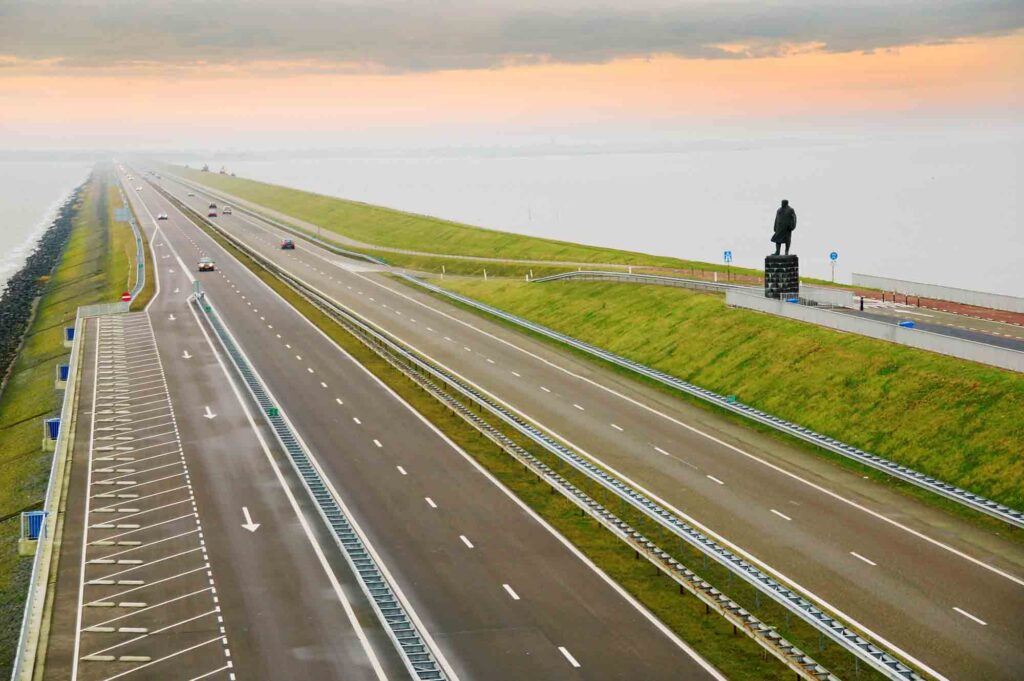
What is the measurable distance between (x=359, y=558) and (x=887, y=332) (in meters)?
31.9

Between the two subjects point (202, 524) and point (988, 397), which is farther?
point (988, 397)

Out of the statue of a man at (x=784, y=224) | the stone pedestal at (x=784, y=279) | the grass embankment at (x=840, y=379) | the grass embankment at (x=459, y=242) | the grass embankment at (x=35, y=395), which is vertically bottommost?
the grass embankment at (x=35, y=395)

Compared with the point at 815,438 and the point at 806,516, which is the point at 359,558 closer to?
the point at 806,516

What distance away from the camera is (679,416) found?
5759 cm

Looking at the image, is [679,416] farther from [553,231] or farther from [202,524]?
[553,231]

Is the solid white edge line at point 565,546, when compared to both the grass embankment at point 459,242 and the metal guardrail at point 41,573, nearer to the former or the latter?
the metal guardrail at point 41,573

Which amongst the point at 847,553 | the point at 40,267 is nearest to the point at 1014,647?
the point at 847,553

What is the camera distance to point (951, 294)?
231ft

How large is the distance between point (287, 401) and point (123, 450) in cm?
1050

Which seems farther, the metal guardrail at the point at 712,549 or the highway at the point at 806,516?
the highway at the point at 806,516

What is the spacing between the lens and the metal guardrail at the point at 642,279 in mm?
78500

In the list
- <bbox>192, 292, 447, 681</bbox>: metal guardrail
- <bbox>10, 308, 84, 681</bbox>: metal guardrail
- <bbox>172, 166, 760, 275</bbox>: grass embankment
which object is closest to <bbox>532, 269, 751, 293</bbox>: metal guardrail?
<bbox>172, 166, 760, 275</bbox>: grass embankment

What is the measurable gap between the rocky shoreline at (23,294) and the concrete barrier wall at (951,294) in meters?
63.4

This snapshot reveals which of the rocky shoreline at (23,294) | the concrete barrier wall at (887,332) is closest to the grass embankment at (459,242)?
the concrete barrier wall at (887,332)
